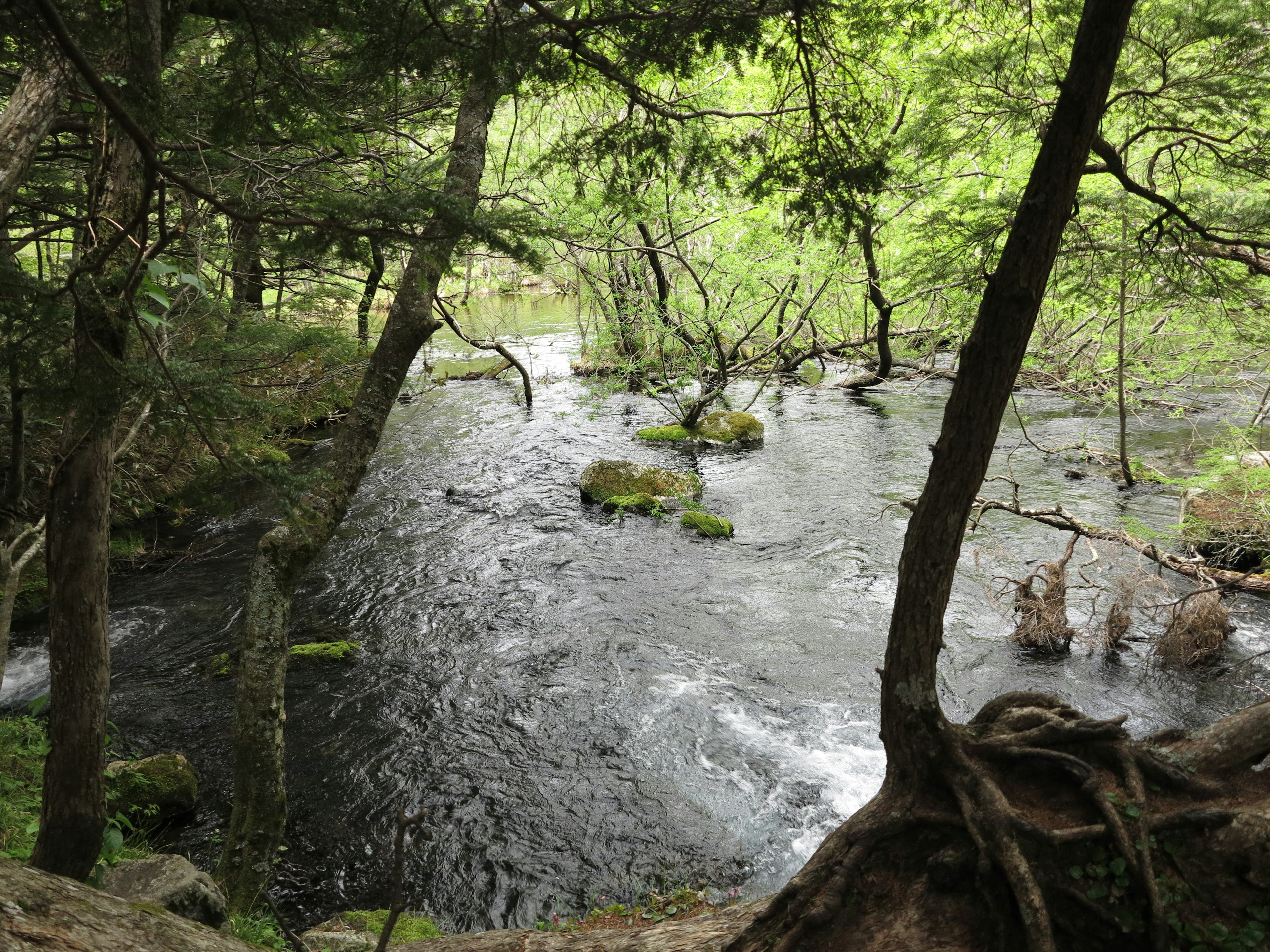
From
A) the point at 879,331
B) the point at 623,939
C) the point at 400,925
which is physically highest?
the point at 879,331

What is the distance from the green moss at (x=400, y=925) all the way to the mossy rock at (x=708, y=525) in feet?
24.1

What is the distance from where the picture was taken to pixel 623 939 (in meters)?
4.10

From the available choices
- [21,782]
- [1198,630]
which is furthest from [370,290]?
[1198,630]

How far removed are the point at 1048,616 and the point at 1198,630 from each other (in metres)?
1.40

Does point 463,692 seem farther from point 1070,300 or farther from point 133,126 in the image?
point 1070,300

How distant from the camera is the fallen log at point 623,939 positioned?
3869 millimetres

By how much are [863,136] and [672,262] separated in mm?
15366

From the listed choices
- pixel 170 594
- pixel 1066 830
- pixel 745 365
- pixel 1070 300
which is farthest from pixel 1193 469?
pixel 170 594

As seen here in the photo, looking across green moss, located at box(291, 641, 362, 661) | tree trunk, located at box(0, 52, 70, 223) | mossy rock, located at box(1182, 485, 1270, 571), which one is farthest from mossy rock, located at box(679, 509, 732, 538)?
tree trunk, located at box(0, 52, 70, 223)

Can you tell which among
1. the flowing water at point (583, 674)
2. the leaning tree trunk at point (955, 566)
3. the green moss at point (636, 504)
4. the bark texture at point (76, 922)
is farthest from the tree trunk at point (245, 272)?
the green moss at point (636, 504)

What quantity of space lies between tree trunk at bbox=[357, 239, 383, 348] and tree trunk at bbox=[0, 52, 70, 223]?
154 cm

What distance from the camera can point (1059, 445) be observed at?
1530 cm

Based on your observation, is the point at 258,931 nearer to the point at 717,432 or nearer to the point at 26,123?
the point at 26,123

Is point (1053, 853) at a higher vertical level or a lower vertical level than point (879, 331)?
lower
